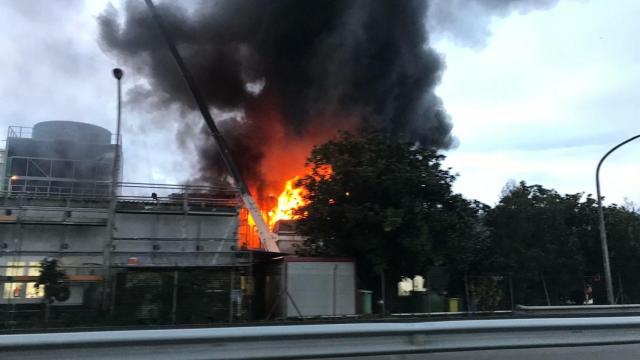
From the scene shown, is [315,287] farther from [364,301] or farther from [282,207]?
[282,207]

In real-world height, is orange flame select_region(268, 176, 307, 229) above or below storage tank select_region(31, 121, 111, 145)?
below

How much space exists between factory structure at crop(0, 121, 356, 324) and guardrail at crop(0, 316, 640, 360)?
39.9 feet

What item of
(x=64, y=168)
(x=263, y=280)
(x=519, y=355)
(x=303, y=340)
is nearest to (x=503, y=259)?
(x=263, y=280)

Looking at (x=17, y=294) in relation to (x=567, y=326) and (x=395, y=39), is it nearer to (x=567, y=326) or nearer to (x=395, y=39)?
(x=567, y=326)

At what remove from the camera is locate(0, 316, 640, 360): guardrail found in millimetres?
3811

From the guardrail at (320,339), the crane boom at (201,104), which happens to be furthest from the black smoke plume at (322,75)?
the guardrail at (320,339)

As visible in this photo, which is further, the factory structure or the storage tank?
the storage tank

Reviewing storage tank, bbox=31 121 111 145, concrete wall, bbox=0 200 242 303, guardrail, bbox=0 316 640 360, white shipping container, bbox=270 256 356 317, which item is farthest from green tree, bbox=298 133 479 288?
storage tank, bbox=31 121 111 145

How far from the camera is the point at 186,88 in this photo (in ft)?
113

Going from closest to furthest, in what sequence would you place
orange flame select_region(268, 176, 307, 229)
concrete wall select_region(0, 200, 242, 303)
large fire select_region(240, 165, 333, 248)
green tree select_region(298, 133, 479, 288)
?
concrete wall select_region(0, 200, 242, 303), green tree select_region(298, 133, 479, 288), large fire select_region(240, 165, 333, 248), orange flame select_region(268, 176, 307, 229)

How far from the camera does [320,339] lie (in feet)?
14.2

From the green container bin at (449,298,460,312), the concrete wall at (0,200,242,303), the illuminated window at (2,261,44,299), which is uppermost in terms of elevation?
the concrete wall at (0,200,242,303)

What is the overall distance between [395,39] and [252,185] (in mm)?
13783

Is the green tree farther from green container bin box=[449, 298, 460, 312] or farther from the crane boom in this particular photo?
the crane boom
